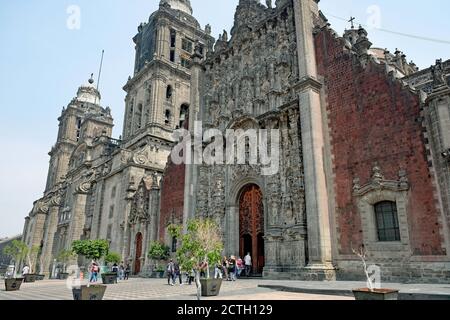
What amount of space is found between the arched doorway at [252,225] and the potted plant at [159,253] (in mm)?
6896

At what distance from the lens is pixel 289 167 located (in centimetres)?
1909

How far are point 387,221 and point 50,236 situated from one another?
2274 inches

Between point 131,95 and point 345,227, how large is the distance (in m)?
42.0

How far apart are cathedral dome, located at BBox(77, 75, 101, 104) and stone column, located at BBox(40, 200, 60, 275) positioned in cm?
2596

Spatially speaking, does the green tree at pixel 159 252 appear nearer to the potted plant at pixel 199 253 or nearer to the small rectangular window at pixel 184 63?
the potted plant at pixel 199 253

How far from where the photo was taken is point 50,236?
5712 centimetres

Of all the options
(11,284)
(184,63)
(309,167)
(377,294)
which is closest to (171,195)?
(11,284)

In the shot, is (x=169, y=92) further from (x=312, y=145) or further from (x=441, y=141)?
(x=441, y=141)

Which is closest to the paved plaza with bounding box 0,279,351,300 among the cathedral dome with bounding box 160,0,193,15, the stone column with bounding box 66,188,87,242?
the stone column with bounding box 66,188,87,242

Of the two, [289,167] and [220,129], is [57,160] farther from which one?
[289,167]

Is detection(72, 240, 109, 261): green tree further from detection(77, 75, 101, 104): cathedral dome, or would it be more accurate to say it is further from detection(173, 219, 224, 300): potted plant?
detection(77, 75, 101, 104): cathedral dome

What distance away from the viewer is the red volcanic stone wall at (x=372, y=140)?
13.6 m
